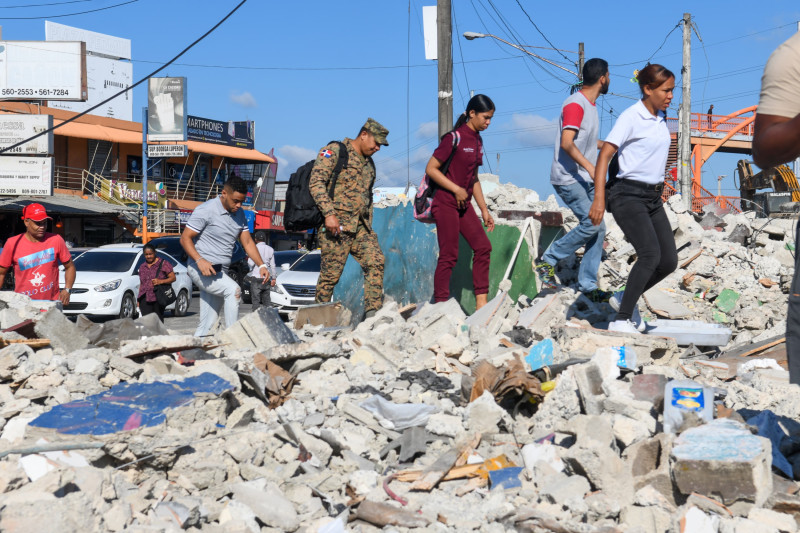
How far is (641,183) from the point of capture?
228 inches

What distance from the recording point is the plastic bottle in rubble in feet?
13.6

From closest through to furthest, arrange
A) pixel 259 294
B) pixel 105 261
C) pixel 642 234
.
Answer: pixel 642 234
pixel 259 294
pixel 105 261

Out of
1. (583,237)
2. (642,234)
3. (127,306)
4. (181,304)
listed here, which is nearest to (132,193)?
(181,304)

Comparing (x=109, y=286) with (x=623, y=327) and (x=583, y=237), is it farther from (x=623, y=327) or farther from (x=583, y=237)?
(x=623, y=327)

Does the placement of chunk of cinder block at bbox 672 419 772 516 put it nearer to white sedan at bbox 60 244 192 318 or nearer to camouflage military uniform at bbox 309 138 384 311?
camouflage military uniform at bbox 309 138 384 311

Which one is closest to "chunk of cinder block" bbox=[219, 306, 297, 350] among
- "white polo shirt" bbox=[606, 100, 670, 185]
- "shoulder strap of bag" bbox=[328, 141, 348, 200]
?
"shoulder strap of bag" bbox=[328, 141, 348, 200]

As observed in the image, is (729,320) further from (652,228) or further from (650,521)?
(650,521)

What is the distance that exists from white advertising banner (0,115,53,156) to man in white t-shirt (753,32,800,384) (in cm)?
2652

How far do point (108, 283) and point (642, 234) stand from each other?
11.3m

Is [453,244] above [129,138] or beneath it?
beneath

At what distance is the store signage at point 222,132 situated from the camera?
50312mm

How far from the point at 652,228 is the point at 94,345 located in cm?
424

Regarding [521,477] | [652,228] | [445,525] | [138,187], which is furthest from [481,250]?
[138,187]

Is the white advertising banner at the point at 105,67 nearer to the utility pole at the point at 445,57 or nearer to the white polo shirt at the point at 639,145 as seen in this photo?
the utility pole at the point at 445,57
